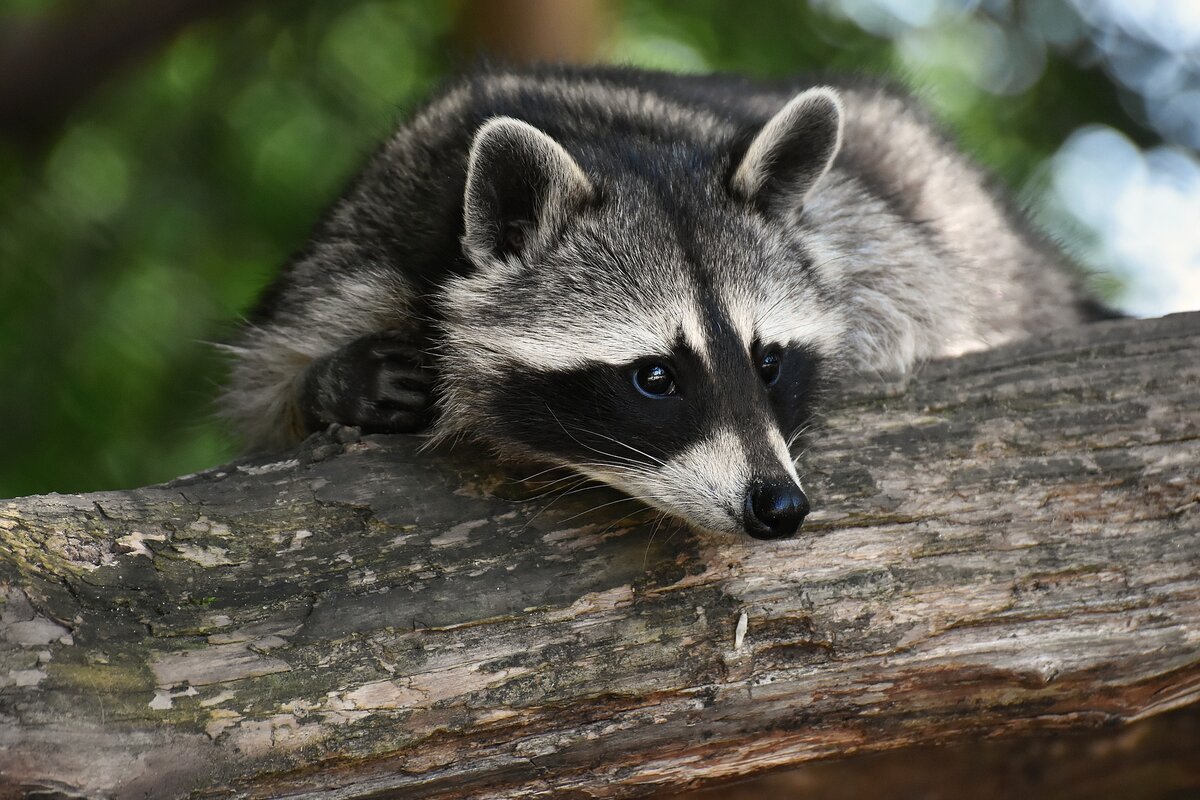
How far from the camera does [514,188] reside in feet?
10.4

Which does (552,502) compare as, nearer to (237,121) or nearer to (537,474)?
(537,474)

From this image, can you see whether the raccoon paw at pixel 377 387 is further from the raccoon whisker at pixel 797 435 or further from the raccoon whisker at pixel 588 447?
the raccoon whisker at pixel 797 435

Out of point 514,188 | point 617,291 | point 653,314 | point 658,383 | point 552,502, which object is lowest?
point 552,502

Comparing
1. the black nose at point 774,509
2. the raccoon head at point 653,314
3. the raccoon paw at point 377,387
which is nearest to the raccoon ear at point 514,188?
A: the raccoon head at point 653,314

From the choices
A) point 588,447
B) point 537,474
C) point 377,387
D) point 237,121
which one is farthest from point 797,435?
point 237,121

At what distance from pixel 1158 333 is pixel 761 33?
12.9ft

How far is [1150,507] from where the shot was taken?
3.21 metres

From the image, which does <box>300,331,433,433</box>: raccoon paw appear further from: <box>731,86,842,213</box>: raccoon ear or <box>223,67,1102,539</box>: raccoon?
<box>731,86,842,213</box>: raccoon ear

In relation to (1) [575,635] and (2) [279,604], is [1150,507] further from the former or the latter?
(2) [279,604]

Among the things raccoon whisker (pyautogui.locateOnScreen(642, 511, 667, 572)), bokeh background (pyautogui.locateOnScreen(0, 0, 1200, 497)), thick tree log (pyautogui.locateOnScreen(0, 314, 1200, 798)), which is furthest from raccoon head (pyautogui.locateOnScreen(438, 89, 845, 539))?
bokeh background (pyautogui.locateOnScreen(0, 0, 1200, 497))

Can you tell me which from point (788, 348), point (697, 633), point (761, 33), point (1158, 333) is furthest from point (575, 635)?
point (761, 33)

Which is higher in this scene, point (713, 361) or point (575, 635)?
point (713, 361)

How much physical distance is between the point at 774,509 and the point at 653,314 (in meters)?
0.63

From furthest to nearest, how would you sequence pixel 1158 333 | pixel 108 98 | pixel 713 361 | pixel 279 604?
1. pixel 108 98
2. pixel 1158 333
3. pixel 713 361
4. pixel 279 604
